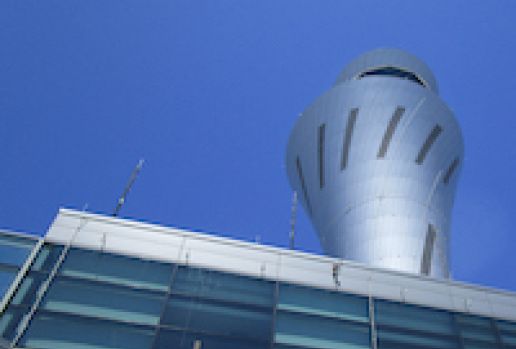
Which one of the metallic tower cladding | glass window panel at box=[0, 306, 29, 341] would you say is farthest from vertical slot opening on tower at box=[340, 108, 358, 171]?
glass window panel at box=[0, 306, 29, 341]

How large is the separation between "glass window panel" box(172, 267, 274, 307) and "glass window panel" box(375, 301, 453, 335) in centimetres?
329

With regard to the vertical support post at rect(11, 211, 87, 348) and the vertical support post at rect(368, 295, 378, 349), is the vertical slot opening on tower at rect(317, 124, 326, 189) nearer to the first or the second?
the vertical support post at rect(368, 295, 378, 349)

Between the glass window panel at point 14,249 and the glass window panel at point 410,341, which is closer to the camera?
the glass window panel at point 14,249

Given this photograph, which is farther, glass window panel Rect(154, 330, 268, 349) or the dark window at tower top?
the dark window at tower top

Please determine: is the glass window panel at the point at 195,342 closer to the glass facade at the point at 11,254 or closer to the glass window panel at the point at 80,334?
the glass window panel at the point at 80,334

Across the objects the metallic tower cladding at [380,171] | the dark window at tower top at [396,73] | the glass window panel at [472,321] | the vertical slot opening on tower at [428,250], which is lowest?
the glass window panel at [472,321]

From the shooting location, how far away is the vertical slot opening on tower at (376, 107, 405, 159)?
32.4 metres

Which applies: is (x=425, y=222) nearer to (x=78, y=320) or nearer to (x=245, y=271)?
(x=245, y=271)

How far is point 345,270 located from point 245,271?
119 inches

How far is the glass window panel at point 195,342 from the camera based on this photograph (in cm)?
1034

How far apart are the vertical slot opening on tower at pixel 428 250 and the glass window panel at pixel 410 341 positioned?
15632mm

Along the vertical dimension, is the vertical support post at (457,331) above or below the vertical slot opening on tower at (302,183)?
below

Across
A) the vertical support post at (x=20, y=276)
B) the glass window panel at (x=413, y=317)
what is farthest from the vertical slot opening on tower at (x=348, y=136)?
the vertical support post at (x=20, y=276)

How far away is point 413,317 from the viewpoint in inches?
498
